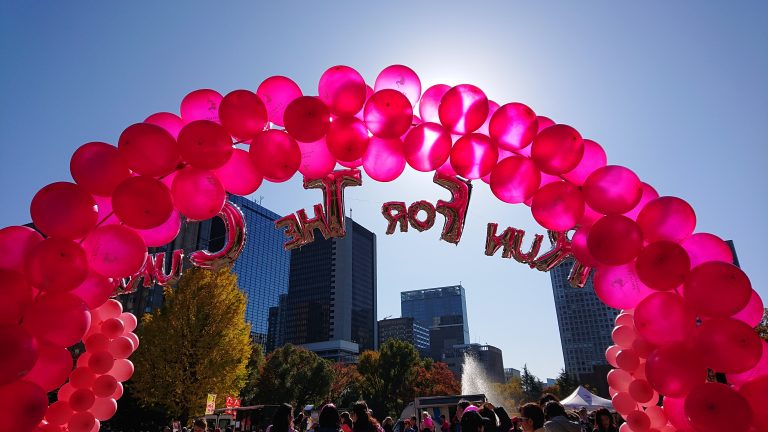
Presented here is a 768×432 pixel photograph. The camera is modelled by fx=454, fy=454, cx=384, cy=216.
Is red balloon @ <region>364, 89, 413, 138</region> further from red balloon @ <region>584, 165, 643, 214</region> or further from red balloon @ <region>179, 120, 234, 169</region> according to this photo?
red balloon @ <region>584, 165, 643, 214</region>

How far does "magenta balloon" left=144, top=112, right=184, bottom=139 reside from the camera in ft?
14.8

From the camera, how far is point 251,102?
4312mm

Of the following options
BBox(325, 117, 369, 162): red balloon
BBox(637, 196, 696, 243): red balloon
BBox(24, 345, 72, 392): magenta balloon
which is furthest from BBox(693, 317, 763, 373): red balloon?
BBox(24, 345, 72, 392): magenta balloon

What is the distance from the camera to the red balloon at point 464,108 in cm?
451

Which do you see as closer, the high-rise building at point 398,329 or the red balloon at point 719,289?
the red balloon at point 719,289

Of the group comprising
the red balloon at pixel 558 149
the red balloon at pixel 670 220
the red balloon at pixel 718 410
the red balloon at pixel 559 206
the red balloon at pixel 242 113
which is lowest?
the red balloon at pixel 718 410

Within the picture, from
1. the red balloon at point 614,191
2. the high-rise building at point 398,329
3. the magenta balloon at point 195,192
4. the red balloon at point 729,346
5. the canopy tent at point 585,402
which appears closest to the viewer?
the red balloon at point 729,346

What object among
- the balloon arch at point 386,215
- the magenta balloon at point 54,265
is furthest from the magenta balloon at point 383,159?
the magenta balloon at point 54,265

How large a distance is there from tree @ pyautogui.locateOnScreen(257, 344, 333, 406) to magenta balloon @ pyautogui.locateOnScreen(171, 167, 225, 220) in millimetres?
39606

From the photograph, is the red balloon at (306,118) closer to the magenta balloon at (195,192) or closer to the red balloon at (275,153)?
the red balloon at (275,153)

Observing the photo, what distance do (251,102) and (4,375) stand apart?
2.84 metres

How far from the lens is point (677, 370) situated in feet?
11.5

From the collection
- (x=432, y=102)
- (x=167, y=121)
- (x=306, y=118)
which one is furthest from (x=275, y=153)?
(x=432, y=102)

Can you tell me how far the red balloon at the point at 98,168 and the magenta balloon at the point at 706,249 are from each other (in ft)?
16.8
